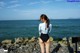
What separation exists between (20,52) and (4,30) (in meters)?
11.2

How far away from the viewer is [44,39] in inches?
375

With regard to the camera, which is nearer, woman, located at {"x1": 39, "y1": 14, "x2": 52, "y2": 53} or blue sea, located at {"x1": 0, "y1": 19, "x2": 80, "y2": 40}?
woman, located at {"x1": 39, "y1": 14, "x2": 52, "y2": 53}

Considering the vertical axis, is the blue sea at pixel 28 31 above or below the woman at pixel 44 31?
below

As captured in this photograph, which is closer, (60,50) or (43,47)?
(43,47)

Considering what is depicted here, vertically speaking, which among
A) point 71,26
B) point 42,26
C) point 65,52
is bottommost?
point 71,26

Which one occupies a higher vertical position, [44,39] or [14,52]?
[44,39]

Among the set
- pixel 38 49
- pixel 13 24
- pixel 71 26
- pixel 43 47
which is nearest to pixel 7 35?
pixel 13 24

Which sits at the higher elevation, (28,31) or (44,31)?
(44,31)

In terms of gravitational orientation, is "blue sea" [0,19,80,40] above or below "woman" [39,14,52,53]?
below

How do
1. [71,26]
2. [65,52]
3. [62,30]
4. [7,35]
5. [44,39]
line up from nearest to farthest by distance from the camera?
[44,39], [65,52], [7,35], [62,30], [71,26]

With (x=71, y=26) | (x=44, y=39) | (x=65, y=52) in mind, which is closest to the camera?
(x=44, y=39)

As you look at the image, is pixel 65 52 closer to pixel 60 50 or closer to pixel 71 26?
pixel 60 50

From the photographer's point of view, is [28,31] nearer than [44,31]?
No

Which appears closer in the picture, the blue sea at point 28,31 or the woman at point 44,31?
the woman at point 44,31
